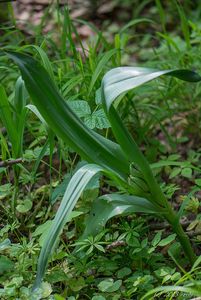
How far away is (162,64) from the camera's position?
2195 mm

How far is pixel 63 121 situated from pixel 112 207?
0.24 m

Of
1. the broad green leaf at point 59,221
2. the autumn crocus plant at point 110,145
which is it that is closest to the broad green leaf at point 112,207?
the autumn crocus plant at point 110,145

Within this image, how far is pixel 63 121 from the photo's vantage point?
140 centimetres

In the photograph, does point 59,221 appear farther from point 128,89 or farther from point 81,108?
point 81,108

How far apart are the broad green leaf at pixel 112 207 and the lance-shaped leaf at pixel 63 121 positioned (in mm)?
64

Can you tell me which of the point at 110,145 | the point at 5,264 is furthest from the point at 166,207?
the point at 5,264

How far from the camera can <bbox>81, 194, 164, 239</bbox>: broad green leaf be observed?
4.58 ft

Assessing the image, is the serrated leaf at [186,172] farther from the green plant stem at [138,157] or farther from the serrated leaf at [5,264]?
the serrated leaf at [5,264]

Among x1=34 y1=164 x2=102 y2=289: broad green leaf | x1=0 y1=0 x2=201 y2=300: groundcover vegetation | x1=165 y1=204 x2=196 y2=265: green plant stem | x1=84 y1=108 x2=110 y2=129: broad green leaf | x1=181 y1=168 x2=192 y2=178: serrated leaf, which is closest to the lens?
x1=34 y1=164 x2=102 y2=289: broad green leaf

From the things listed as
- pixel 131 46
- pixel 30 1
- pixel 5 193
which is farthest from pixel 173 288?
pixel 30 1

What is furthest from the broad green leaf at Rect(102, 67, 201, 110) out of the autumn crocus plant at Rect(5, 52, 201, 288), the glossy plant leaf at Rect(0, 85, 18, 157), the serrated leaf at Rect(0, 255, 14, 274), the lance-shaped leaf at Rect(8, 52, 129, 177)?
the serrated leaf at Rect(0, 255, 14, 274)

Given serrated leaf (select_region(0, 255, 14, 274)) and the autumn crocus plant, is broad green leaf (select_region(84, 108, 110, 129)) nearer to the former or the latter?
the autumn crocus plant

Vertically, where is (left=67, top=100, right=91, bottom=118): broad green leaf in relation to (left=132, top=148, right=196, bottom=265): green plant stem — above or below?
above

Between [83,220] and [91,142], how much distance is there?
0.30 meters
